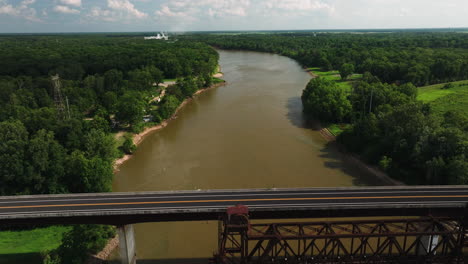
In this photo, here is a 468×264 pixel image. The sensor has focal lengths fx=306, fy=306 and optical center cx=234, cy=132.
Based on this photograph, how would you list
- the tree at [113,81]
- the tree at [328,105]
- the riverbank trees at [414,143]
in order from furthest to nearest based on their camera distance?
the tree at [113,81]
the tree at [328,105]
the riverbank trees at [414,143]

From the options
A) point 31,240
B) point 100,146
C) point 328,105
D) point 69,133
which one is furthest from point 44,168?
point 328,105

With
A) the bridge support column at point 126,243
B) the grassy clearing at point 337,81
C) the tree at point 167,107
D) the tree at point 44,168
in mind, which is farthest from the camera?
the tree at point 167,107

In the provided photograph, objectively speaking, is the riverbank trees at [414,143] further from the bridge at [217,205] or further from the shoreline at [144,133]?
the shoreline at [144,133]

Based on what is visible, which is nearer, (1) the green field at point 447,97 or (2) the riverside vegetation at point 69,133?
(2) the riverside vegetation at point 69,133

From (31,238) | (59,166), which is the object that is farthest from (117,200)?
(59,166)

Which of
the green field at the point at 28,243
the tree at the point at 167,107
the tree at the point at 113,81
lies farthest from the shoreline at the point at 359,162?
the tree at the point at 113,81

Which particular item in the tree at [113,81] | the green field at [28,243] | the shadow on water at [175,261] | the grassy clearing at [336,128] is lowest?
the shadow on water at [175,261]

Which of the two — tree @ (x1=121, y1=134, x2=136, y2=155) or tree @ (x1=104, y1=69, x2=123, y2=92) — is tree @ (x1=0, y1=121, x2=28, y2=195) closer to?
tree @ (x1=121, y1=134, x2=136, y2=155)

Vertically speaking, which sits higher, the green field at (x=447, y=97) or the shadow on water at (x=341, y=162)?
the green field at (x=447, y=97)
